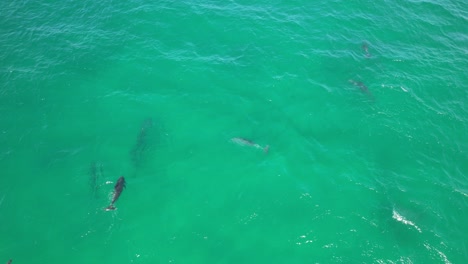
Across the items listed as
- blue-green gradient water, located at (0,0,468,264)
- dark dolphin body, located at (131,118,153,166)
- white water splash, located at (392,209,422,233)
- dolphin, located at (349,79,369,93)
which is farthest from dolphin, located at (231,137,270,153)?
dolphin, located at (349,79,369,93)

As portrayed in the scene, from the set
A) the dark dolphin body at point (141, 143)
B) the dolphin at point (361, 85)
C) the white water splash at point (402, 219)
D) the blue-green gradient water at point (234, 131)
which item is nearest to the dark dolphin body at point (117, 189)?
the blue-green gradient water at point (234, 131)

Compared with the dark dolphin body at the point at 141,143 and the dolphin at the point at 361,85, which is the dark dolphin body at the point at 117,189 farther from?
the dolphin at the point at 361,85

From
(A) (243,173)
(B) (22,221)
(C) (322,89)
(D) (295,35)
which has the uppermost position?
(D) (295,35)

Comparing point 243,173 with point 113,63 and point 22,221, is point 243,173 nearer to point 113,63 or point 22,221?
point 22,221

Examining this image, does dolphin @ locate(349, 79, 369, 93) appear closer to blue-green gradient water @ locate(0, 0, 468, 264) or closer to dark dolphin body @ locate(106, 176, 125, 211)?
blue-green gradient water @ locate(0, 0, 468, 264)

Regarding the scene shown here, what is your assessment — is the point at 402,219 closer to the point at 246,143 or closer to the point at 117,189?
the point at 246,143

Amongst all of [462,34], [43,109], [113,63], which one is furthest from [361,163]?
[43,109]
